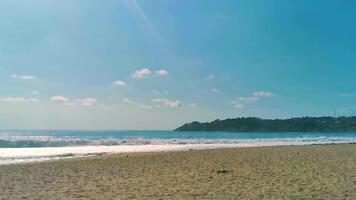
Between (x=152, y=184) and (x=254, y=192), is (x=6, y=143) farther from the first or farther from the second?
(x=254, y=192)

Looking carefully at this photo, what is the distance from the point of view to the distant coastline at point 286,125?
A: 409 ft

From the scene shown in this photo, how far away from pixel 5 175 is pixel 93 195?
19.5 ft

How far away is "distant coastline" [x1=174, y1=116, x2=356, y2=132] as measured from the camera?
12481 cm

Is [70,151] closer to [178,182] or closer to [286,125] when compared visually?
[178,182]

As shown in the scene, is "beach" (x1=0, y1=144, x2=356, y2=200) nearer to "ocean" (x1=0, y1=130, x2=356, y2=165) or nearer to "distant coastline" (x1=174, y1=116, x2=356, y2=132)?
"ocean" (x1=0, y1=130, x2=356, y2=165)

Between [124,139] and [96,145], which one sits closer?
[96,145]

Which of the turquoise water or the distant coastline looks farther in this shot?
the distant coastline

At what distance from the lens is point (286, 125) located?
132375 mm

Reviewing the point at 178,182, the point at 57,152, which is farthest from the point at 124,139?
the point at 178,182

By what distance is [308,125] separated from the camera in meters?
130

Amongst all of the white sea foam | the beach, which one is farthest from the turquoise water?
the beach

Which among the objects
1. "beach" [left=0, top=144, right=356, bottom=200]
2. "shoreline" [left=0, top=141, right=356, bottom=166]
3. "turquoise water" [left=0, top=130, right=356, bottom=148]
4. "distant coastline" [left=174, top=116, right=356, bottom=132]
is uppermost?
"distant coastline" [left=174, top=116, right=356, bottom=132]

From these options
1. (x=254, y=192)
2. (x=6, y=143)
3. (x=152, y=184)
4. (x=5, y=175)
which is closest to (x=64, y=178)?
(x=5, y=175)

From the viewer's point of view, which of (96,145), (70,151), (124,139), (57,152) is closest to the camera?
(57,152)
